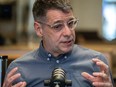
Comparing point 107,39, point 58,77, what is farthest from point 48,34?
point 107,39

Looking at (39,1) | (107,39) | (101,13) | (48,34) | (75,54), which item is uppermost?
(39,1)

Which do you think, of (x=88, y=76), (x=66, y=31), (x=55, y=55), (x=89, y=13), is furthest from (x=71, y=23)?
(x=89, y=13)

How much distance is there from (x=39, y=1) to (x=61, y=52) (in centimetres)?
41

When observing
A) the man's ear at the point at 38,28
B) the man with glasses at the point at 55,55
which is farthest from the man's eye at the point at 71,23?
the man's ear at the point at 38,28

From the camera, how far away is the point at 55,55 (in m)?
2.63

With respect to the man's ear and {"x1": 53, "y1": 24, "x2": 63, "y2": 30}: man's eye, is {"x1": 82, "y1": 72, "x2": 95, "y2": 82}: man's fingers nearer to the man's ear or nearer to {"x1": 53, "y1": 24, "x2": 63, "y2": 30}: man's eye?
{"x1": 53, "y1": 24, "x2": 63, "y2": 30}: man's eye

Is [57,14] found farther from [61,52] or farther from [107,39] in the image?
[107,39]

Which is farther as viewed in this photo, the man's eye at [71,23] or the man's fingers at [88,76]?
the man's eye at [71,23]

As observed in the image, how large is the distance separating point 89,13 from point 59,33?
22.1 ft

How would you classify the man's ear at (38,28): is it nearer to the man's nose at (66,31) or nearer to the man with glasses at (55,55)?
the man with glasses at (55,55)

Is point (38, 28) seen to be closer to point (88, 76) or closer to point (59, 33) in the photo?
point (59, 33)

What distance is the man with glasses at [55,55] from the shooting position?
252 cm

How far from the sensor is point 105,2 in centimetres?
913

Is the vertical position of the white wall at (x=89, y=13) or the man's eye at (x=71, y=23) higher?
the man's eye at (x=71, y=23)
